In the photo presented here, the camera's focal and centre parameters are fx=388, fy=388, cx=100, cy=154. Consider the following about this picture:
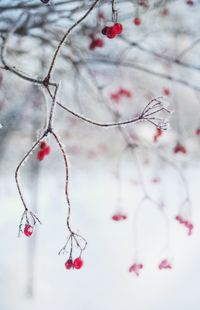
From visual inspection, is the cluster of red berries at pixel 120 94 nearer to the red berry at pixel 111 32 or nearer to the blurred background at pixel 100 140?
the blurred background at pixel 100 140

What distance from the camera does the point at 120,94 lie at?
3191 mm

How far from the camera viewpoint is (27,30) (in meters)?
2.08

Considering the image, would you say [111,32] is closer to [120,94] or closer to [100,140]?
[120,94]

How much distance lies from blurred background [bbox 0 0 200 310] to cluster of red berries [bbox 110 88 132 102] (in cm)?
1

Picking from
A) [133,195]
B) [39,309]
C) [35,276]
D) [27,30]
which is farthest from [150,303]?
[133,195]

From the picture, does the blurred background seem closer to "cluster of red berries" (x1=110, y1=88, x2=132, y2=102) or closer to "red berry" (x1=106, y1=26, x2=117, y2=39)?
"cluster of red berries" (x1=110, y1=88, x2=132, y2=102)

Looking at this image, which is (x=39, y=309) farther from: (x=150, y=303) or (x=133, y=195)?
(x=133, y=195)

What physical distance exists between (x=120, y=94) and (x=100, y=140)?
4.63m

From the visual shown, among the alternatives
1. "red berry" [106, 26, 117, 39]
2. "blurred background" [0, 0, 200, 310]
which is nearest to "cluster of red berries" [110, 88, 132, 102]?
"blurred background" [0, 0, 200, 310]

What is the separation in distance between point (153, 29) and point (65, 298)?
114 inches

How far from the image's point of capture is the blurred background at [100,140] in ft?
6.67

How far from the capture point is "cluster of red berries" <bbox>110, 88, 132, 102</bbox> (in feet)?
10.2

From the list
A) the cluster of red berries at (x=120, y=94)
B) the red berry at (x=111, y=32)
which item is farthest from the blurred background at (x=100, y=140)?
the red berry at (x=111, y=32)

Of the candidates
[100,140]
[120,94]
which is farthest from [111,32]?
[100,140]
